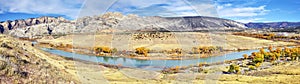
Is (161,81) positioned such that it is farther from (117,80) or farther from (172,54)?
(172,54)

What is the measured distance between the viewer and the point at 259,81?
21.3 m

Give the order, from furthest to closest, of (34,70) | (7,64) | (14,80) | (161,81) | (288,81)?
1. (288,81)
2. (161,81)
3. (34,70)
4. (7,64)
5. (14,80)

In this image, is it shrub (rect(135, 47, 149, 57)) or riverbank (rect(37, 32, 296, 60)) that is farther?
shrub (rect(135, 47, 149, 57))

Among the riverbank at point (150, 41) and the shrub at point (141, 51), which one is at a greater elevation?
the riverbank at point (150, 41)

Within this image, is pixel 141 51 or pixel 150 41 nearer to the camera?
pixel 141 51

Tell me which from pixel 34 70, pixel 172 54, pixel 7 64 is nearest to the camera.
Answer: pixel 7 64

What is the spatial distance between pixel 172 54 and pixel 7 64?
30905 millimetres

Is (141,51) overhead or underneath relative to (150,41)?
underneath

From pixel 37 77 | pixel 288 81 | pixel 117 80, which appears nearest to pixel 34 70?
pixel 37 77

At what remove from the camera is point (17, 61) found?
14.2 metres

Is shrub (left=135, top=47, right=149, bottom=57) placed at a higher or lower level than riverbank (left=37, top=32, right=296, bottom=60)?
lower

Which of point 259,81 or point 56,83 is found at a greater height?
point 56,83

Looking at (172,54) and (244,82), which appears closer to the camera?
(244,82)

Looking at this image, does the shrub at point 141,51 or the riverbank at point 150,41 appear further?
the shrub at point 141,51
